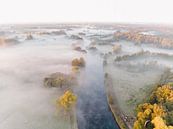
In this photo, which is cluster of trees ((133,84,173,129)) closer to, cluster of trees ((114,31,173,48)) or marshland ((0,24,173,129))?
marshland ((0,24,173,129))

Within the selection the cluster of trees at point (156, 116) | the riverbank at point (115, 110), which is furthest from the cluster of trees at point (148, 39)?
the cluster of trees at point (156, 116)

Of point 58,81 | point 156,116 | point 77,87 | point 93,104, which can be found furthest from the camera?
point 77,87

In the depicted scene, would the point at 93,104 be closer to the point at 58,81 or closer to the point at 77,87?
the point at 77,87

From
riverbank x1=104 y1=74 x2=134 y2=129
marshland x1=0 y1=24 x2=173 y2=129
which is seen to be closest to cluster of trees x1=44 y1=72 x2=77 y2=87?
marshland x1=0 y1=24 x2=173 y2=129

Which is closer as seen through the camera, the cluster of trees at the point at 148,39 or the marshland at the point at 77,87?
the marshland at the point at 77,87

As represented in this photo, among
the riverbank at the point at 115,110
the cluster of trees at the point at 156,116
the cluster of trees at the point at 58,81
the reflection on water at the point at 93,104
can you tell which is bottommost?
the reflection on water at the point at 93,104

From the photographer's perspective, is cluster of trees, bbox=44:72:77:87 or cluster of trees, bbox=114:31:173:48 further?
cluster of trees, bbox=114:31:173:48

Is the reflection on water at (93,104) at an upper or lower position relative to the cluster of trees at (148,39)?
lower

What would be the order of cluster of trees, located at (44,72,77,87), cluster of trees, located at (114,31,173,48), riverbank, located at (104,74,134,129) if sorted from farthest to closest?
cluster of trees, located at (114,31,173,48)
cluster of trees, located at (44,72,77,87)
riverbank, located at (104,74,134,129)

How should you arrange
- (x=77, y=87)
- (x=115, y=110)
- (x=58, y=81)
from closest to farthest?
(x=115, y=110)
(x=58, y=81)
(x=77, y=87)

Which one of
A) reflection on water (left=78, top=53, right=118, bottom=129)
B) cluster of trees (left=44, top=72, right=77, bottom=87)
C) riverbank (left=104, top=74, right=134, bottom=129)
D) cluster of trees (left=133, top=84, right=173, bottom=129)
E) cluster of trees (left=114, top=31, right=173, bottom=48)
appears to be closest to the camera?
cluster of trees (left=133, top=84, right=173, bottom=129)

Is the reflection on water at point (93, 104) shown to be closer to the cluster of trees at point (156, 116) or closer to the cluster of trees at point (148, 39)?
the cluster of trees at point (156, 116)

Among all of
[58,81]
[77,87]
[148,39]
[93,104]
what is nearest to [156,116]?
[93,104]
